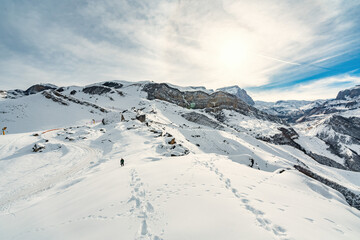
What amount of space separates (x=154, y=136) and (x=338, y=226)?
79.2ft

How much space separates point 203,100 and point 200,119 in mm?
31234

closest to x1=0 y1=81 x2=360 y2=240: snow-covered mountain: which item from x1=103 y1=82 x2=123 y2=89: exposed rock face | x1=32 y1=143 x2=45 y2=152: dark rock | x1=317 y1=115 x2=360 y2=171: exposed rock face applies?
x1=32 y1=143 x2=45 y2=152: dark rock

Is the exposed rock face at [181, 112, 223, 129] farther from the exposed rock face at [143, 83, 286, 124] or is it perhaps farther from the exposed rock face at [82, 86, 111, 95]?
the exposed rock face at [82, 86, 111, 95]

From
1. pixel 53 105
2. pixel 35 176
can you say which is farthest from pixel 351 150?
pixel 53 105

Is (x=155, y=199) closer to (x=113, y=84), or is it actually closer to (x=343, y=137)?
(x=343, y=137)

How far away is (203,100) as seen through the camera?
3479 inches

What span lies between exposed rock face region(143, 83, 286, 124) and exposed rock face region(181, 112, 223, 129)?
17.5 metres

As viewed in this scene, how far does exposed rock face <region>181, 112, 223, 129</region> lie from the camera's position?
187ft

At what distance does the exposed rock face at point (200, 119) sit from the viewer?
56856mm

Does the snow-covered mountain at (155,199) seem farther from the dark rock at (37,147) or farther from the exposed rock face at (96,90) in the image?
the exposed rock face at (96,90)

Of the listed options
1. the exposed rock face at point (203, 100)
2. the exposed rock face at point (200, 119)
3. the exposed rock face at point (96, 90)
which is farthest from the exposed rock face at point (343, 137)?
the exposed rock face at point (96, 90)

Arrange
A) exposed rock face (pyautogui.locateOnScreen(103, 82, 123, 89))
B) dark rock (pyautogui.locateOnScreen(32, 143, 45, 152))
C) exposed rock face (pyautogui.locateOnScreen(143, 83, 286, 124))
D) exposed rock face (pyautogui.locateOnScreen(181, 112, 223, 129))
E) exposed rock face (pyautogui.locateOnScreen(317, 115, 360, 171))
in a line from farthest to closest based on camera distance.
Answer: exposed rock face (pyautogui.locateOnScreen(103, 82, 123, 89)) < exposed rock face (pyautogui.locateOnScreen(143, 83, 286, 124)) < exposed rock face (pyautogui.locateOnScreen(181, 112, 223, 129)) < exposed rock face (pyautogui.locateOnScreen(317, 115, 360, 171)) < dark rock (pyautogui.locateOnScreen(32, 143, 45, 152))

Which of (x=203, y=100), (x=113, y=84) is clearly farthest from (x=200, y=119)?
(x=113, y=84)

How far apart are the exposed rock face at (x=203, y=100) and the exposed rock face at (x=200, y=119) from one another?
57.5 feet
